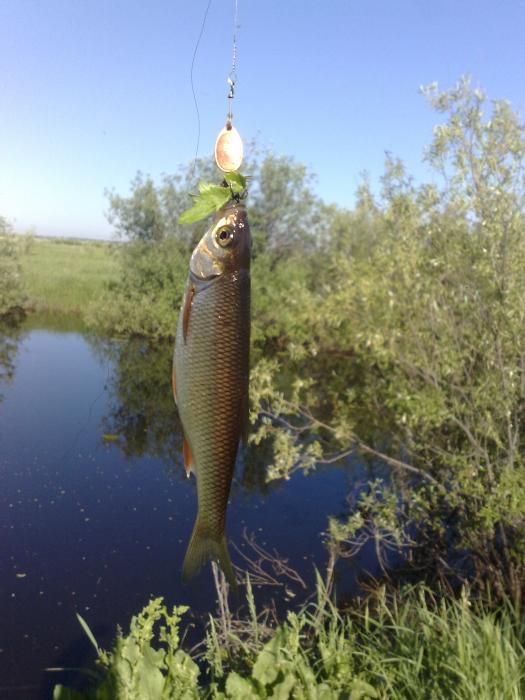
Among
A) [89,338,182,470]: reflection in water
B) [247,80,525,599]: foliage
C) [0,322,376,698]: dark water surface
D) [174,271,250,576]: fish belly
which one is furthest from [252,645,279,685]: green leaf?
[89,338,182,470]: reflection in water

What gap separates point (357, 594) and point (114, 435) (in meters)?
6.82

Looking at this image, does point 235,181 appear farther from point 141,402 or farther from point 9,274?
point 9,274

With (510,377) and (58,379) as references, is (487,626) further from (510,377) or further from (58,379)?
(58,379)

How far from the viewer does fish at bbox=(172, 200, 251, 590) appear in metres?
1.60

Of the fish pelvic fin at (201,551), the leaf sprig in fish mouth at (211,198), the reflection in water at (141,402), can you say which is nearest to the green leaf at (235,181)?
the leaf sprig in fish mouth at (211,198)

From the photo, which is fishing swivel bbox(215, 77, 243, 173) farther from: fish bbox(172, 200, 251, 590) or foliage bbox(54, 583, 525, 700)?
foliage bbox(54, 583, 525, 700)

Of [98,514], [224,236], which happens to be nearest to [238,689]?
[224,236]

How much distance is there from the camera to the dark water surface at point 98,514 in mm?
6844

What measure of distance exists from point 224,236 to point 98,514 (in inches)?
337

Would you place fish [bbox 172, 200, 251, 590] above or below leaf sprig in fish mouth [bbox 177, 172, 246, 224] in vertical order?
below

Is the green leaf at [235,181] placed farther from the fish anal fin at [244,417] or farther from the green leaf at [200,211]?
the fish anal fin at [244,417]

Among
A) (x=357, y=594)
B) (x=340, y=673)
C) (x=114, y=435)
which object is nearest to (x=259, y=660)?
(x=340, y=673)

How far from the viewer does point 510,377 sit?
526 cm

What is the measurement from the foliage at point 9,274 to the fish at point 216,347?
22.7 metres
